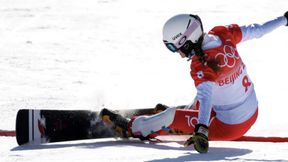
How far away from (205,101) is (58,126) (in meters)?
1.58

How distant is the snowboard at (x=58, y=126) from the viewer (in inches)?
250

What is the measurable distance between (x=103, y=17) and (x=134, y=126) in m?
7.50

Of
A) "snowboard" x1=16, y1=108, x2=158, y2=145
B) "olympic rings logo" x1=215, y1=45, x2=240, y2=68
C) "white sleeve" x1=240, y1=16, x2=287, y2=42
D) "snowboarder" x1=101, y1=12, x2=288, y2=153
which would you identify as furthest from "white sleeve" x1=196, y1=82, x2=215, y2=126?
"snowboard" x1=16, y1=108, x2=158, y2=145

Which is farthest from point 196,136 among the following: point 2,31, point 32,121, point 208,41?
point 2,31

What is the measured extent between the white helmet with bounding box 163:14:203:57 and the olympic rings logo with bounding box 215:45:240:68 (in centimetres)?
23

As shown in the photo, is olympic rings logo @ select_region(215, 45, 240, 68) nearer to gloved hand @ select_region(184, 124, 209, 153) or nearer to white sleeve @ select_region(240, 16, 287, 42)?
white sleeve @ select_region(240, 16, 287, 42)

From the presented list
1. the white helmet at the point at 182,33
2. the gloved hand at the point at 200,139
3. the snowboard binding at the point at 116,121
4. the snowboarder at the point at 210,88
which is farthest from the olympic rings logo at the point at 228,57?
the snowboard binding at the point at 116,121

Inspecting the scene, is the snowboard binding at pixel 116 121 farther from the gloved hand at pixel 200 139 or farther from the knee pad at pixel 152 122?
the gloved hand at pixel 200 139

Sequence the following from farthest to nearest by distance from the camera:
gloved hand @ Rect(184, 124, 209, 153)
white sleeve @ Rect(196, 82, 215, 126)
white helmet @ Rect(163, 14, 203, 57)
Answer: white helmet @ Rect(163, 14, 203, 57) → white sleeve @ Rect(196, 82, 215, 126) → gloved hand @ Rect(184, 124, 209, 153)

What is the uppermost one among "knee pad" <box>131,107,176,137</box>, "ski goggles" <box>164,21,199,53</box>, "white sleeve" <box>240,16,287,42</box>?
"white sleeve" <box>240,16,287,42</box>

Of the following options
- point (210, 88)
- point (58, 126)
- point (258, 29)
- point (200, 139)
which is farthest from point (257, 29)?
point (58, 126)

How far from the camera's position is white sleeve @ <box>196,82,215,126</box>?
5.45 meters

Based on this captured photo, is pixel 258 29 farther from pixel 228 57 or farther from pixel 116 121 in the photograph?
pixel 116 121

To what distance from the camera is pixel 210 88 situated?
5.49 metres
